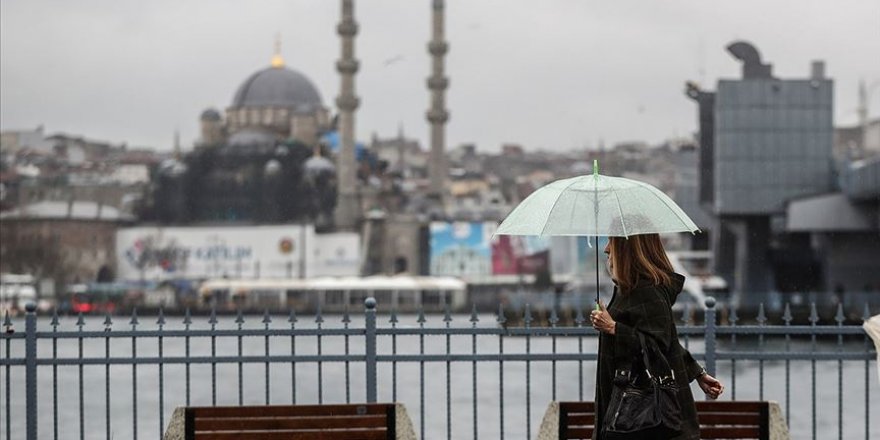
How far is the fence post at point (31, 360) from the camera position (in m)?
7.15

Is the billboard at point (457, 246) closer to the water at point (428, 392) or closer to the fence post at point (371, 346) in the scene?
the water at point (428, 392)

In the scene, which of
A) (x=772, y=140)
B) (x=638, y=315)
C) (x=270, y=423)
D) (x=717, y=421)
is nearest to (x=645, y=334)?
(x=638, y=315)

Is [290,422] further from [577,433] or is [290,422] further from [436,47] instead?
[436,47]

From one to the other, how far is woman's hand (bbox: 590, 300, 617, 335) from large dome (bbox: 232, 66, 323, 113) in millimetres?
A: 100641

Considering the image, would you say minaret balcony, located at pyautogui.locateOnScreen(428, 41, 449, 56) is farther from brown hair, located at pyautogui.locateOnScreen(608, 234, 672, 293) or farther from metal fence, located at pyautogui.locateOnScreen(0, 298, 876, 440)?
brown hair, located at pyautogui.locateOnScreen(608, 234, 672, 293)

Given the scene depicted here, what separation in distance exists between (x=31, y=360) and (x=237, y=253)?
280 feet

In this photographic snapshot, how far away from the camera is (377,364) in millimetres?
29406

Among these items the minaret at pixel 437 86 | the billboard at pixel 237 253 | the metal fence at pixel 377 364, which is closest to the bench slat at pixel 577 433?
the metal fence at pixel 377 364

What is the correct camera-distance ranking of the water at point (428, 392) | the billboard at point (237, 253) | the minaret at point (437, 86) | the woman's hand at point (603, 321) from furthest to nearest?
the billboard at point (237, 253) → the minaret at point (437, 86) → the water at point (428, 392) → the woman's hand at point (603, 321)

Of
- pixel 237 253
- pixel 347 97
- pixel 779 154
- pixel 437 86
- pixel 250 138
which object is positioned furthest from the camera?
pixel 250 138

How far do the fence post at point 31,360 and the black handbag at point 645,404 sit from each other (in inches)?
130

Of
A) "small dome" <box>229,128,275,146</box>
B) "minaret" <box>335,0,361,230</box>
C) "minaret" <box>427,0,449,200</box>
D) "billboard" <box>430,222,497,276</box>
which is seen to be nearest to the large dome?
"small dome" <box>229,128,275,146</box>

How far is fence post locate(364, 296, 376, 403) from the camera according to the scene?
6.96m

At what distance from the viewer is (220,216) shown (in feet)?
313
